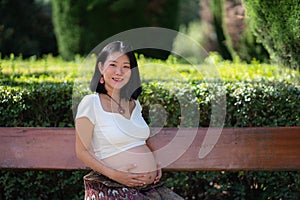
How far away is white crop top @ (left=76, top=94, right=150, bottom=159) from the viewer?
358 cm

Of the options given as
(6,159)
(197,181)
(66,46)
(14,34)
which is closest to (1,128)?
(6,159)

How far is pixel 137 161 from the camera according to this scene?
3.67m

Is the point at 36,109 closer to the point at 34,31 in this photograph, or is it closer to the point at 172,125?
the point at 172,125

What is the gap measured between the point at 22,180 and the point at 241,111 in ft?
6.09

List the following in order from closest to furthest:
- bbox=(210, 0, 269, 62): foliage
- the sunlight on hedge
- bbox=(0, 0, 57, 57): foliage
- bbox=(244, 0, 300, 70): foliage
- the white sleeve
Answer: the white sleeve < bbox=(244, 0, 300, 70): foliage < the sunlight on hedge < bbox=(210, 0, 269, 62): foliage < bbox=(0, 0, 57, 57): foliage

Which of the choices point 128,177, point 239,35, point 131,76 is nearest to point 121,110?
point 131,76

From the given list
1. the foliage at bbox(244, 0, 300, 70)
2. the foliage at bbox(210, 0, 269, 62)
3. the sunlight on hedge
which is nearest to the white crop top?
the sunlight on hedge

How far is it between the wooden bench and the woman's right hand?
0.62m

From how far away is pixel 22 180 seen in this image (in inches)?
186

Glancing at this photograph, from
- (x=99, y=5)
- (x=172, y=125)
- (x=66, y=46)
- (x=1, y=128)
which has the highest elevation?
(x=99, y=5)

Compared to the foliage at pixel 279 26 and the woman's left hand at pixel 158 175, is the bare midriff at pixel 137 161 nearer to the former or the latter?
the woman's left hand at pixel 158 175

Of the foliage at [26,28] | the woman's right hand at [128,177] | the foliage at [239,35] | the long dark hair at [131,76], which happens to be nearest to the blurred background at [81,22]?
the foliage at [26,28]

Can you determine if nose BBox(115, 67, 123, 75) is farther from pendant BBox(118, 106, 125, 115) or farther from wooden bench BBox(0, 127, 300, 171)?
wooden bench BBox(0, 127, 300, 171)

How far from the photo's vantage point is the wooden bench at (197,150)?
4.15 meters
